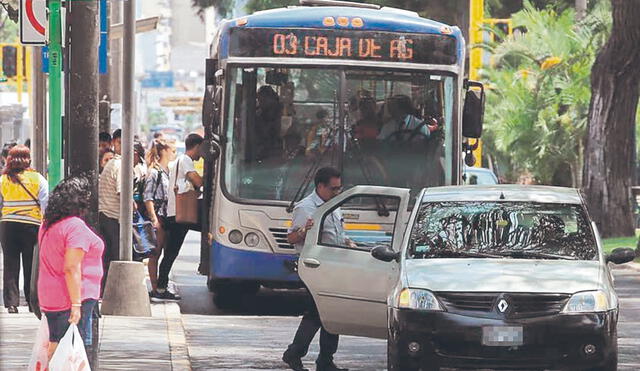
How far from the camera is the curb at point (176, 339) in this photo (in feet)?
39.9

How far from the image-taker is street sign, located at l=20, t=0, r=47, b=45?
12.1 metres

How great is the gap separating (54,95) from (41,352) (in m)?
1.89

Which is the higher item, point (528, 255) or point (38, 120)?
point (38, 120)

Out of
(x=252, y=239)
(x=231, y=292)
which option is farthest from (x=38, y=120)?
(x=252, y=239)

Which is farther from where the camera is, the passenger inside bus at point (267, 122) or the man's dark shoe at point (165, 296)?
the man's dark shoe at point (165, 296)

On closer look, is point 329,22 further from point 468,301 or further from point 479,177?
point 479,177

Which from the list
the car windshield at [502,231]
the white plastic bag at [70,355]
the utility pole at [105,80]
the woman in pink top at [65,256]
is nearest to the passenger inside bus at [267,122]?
the utility pole at [105,80]

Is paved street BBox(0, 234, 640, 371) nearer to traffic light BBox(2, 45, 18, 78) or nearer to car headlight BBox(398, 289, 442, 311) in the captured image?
car headlight BBox(398, 289, 442, 311)

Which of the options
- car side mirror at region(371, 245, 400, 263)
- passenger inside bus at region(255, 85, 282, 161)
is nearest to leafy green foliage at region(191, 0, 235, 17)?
passenger inside bus at region(255, 85, 282, 161)

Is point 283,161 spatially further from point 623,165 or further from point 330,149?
point 623,165

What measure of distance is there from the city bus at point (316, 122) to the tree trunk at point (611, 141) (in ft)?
44.3

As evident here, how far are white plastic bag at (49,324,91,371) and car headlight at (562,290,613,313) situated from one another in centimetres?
345

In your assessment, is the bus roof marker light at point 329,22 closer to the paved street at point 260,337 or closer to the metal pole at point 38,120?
the paved street at point 260,337

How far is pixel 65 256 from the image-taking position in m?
9.73
